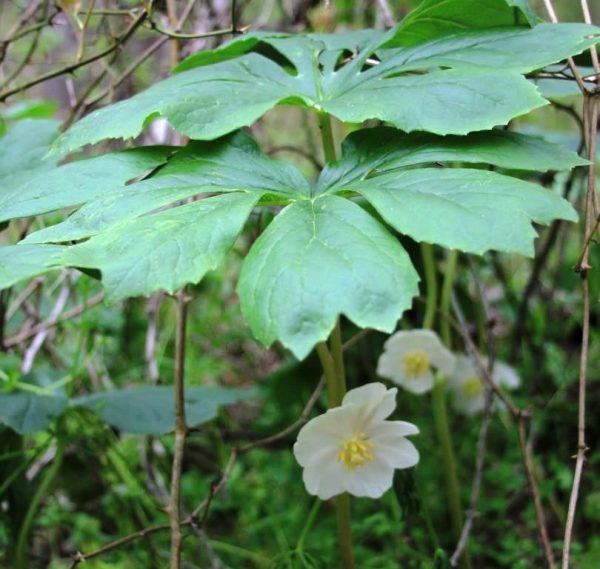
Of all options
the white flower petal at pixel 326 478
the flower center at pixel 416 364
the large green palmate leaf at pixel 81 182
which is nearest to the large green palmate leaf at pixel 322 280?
the large green palmate leaf at pixel 81 182

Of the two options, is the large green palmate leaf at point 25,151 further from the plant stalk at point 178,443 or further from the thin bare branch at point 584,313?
the thin bare branch at point 584,313

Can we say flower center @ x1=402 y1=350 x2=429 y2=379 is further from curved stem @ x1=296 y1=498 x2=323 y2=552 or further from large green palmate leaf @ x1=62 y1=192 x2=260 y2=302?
large green palmate leaf @ x1=62 y1=192 x2=260 y2=302

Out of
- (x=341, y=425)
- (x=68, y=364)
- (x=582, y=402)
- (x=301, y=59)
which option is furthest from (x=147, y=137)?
(x=582, y=402)

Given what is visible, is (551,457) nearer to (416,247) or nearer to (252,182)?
(416,247)

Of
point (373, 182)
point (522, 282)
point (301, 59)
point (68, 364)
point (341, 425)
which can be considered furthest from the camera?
point (522, 282)

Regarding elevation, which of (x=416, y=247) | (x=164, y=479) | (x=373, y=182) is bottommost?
(x=164, y=479)

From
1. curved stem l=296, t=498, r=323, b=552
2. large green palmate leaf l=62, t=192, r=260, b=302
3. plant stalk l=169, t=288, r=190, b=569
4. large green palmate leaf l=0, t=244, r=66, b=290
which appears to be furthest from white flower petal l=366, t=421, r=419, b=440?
large green palmate leaf l=0, t=244, r=66, b=290
